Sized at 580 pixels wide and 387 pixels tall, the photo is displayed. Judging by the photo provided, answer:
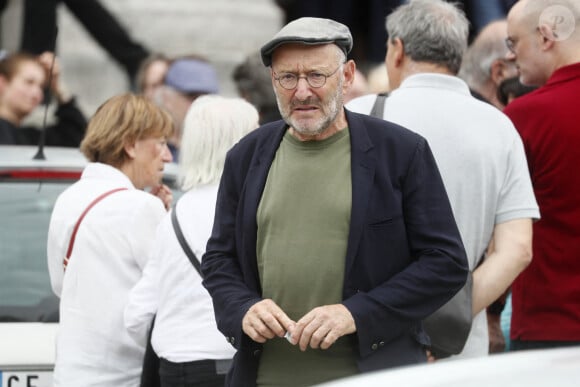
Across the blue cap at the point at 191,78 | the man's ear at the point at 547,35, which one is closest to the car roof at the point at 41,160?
the man's ear at the point at 547,35

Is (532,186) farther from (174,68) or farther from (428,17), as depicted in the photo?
(174,68)

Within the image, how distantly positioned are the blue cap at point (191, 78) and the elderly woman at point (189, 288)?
4374 mm

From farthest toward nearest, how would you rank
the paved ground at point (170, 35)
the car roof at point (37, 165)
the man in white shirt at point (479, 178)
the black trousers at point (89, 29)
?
the paved ground at point (170, 35) → the black trousers at point (89, 29) → the car roof at point (37, 165) → the man in white shirt at point (479, 178)

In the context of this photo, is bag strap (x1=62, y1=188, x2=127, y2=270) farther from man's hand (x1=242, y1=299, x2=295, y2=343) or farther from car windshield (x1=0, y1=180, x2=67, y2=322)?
man's hand (x1=242, y1=299, x2=295, y2=343)

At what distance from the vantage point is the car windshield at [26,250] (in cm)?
612

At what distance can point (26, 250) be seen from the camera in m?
6.28

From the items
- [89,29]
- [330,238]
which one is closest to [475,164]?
[330,238]

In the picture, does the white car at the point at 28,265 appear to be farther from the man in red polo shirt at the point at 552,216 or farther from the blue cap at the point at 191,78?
the blue cap at the point at 191,78

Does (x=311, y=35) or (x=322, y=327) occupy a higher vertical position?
(x=311, y=35)

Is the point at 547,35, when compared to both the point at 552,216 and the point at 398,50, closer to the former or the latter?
the point at 398,50

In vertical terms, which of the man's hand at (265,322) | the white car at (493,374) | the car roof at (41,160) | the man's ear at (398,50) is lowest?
the car roof at (41,160)

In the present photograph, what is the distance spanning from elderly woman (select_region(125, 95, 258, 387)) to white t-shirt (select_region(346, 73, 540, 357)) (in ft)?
2.06

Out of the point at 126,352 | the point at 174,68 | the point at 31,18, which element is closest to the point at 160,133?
the point at 126,352

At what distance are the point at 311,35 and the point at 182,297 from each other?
127 centimetres
